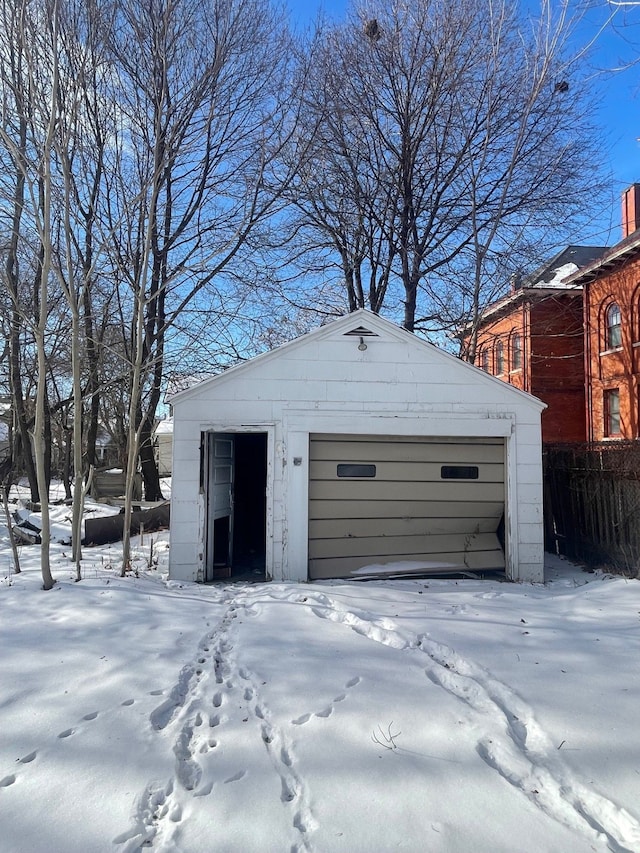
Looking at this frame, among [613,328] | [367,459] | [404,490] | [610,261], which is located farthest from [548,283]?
[367,459]

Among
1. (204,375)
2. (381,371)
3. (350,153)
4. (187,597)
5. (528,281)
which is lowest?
(187,597)

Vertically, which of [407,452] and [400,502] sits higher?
[407,452]

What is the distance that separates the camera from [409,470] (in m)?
7.83

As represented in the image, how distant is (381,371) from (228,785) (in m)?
5.88

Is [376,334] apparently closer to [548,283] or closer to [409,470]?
[409,470]

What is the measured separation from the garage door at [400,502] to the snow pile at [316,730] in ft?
7.62

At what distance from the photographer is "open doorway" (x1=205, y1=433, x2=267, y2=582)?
7754mm

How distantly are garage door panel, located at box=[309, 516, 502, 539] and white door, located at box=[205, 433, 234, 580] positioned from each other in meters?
1.41

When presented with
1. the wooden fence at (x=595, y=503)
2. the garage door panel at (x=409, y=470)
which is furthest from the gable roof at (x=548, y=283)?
the garage door panel at (x=409, y=470)

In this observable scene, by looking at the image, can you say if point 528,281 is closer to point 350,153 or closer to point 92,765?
point 350,153

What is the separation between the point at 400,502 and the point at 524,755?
201 inches

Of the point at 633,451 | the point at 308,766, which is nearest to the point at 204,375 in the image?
the point at 633,451

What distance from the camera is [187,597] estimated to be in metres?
6.18

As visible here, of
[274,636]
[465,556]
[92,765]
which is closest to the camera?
[92,765]
